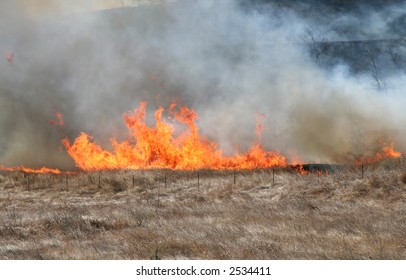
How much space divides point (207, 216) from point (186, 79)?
25.9m

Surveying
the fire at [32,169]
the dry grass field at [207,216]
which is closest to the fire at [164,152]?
the fire at [32,169]

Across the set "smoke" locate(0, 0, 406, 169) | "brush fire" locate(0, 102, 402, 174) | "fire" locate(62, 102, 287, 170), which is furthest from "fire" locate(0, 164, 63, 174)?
"fire" locate(62, 102, 287, 170)

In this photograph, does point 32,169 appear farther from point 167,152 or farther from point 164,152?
point 167,152

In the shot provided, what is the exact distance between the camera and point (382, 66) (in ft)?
167

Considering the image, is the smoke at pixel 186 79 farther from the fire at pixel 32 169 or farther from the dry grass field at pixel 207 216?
the dry grass field at pixel 207 216

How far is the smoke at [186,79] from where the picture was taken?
1670 inches

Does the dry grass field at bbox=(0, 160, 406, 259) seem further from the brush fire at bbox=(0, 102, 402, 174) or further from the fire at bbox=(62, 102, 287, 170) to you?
the fire at bbox=(62, 102, 287, 170)

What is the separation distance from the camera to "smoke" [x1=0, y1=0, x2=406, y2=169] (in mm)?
42406

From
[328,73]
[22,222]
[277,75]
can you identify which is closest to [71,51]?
[277,75]

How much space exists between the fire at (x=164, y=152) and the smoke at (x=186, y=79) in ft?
3.68

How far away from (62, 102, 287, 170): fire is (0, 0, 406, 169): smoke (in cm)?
112

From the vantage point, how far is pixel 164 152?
38.5 metres

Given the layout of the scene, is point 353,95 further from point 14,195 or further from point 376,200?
point 14,195

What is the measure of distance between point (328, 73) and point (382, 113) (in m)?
5.89
